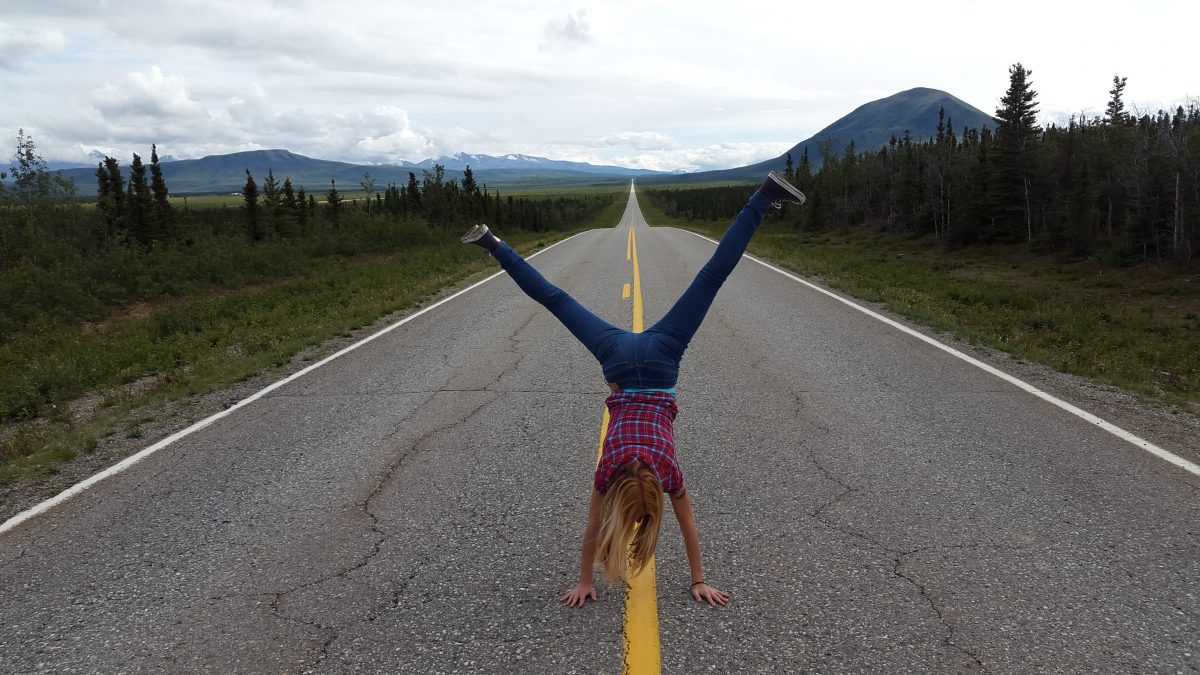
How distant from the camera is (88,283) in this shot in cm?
1708

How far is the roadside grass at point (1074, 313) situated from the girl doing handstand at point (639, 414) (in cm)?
609

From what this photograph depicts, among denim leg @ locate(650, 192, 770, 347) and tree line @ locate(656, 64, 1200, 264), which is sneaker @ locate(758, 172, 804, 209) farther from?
tree line @ locate(656, 64, 1200, 264)

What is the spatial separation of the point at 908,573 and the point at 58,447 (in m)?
6.87

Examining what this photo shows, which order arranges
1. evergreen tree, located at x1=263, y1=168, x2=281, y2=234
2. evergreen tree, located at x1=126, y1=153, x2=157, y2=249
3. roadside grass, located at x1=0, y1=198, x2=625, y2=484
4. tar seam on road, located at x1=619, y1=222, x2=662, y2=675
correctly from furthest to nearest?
1. evergreen tree, located at x1=263, y1=168, x2=281, y2=234
2. evergreen tree, located at x1=126, y1=153, x2=157, y2=249
3. roadside grass, located at x1=0, y1=198, x2=625, y2=484
4. tar seam on road, located at x1=619, y1=222, x2=662, y2=675

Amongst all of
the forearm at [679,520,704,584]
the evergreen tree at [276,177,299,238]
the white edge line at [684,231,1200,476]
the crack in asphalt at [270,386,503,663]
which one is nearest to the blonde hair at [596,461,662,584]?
the forearm at [679,520,704,584]

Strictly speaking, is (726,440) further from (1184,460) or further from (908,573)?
(1184,460)

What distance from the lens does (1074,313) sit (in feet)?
52.5

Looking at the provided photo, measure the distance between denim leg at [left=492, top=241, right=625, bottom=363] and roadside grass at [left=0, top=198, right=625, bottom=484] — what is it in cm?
453

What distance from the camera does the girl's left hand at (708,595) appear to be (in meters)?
3.19

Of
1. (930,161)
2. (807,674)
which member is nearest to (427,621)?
(807,674)

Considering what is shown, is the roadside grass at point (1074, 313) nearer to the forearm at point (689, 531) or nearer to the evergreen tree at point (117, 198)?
the forearm at point (689, 531)

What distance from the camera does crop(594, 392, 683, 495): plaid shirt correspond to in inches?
103

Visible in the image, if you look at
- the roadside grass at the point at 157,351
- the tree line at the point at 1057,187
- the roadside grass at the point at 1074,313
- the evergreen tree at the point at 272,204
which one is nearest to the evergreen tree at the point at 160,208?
the evergreen tree at the point at 272,204

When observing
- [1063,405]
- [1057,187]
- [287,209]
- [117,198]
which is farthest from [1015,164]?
[117,198]
